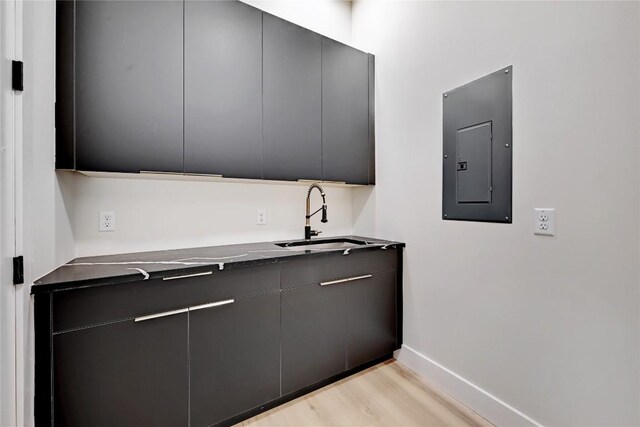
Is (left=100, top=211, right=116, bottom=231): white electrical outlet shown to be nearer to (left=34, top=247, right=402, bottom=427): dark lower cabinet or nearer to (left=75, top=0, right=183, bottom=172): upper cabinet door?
(left=75, top=0, right=183, bottom=172): upper cabinet door

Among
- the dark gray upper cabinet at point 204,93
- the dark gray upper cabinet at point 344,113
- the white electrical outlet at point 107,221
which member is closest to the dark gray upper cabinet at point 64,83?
the dark gray upper cabinet at point 204,93

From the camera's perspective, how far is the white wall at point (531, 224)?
1134 millimetres

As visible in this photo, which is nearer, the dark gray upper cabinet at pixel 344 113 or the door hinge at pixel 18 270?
the door hinge at pixel 18 270

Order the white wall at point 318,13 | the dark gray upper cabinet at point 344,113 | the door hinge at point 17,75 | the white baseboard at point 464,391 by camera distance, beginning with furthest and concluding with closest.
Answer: the white wall at point 318,13, the dark gray upper cabinet at point 344,113, the white baseboard at point 464,391, the door hinge at point 17,75

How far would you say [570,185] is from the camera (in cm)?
127

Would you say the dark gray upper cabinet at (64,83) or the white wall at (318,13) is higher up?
the white wall at (318,13)

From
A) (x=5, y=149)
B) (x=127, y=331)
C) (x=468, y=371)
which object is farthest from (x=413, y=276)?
(x=5, y=149)

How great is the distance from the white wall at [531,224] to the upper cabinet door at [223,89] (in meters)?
1.05

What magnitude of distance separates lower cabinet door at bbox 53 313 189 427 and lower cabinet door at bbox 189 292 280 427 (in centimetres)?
6

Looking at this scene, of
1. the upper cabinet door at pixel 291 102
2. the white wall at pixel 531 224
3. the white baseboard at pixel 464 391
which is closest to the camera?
the white wall at pixel 531 224

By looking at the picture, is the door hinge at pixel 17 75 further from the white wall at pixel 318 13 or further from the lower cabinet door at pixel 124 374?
the white wall at pixel 318 13

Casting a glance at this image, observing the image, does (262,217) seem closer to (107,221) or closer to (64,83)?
(107,221)

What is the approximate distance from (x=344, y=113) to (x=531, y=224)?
139 cm

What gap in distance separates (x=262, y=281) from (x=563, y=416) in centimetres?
150
